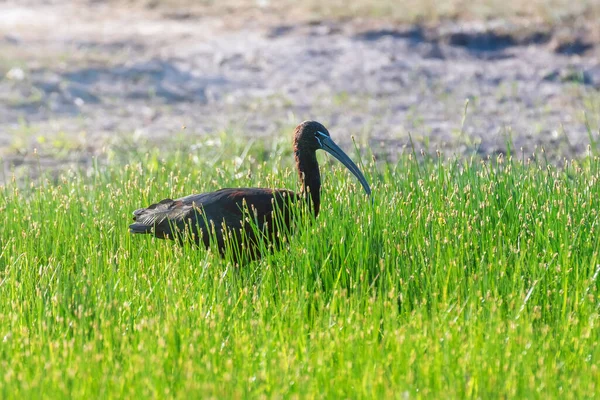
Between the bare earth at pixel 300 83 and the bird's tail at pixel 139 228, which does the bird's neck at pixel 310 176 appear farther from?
the bare earth at pixel 300 83

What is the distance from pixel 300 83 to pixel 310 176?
644 centimetres

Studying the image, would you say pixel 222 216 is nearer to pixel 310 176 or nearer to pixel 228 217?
pixel 228 217

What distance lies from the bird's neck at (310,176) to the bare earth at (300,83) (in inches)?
127

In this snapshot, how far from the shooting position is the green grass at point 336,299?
420 centimetres

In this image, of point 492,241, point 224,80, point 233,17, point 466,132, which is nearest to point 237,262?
point 492,241

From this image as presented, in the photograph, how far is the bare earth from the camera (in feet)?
34.0

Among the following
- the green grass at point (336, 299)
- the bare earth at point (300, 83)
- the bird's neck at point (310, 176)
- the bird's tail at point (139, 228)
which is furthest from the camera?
the bare earth at point (300, 83)

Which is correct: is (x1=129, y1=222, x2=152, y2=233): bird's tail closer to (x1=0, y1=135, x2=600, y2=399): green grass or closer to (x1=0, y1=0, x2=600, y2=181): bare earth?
(x1=0, y1=135, x2=600, y2=399): green grass

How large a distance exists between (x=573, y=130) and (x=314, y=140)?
4.70 m

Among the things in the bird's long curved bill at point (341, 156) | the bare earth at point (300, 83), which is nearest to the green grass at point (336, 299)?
the bird's long curved bill at point (341, 156)

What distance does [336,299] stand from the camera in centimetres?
491

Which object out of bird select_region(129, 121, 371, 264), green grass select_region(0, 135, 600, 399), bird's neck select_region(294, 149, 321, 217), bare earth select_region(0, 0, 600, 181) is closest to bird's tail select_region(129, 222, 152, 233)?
bird select_region(129, 121, 371, 264)

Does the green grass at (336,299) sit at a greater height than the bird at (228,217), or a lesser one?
lesser

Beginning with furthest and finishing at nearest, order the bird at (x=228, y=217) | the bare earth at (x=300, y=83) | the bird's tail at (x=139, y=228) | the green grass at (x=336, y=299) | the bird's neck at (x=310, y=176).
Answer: the bare earth at (x=300, y=83) < the bird's neck at (x=310, y=176) < the bird's tail at (x=139, y=228) < the bird at (x=228, y=217) < the green grass at (x=336, y=299)
